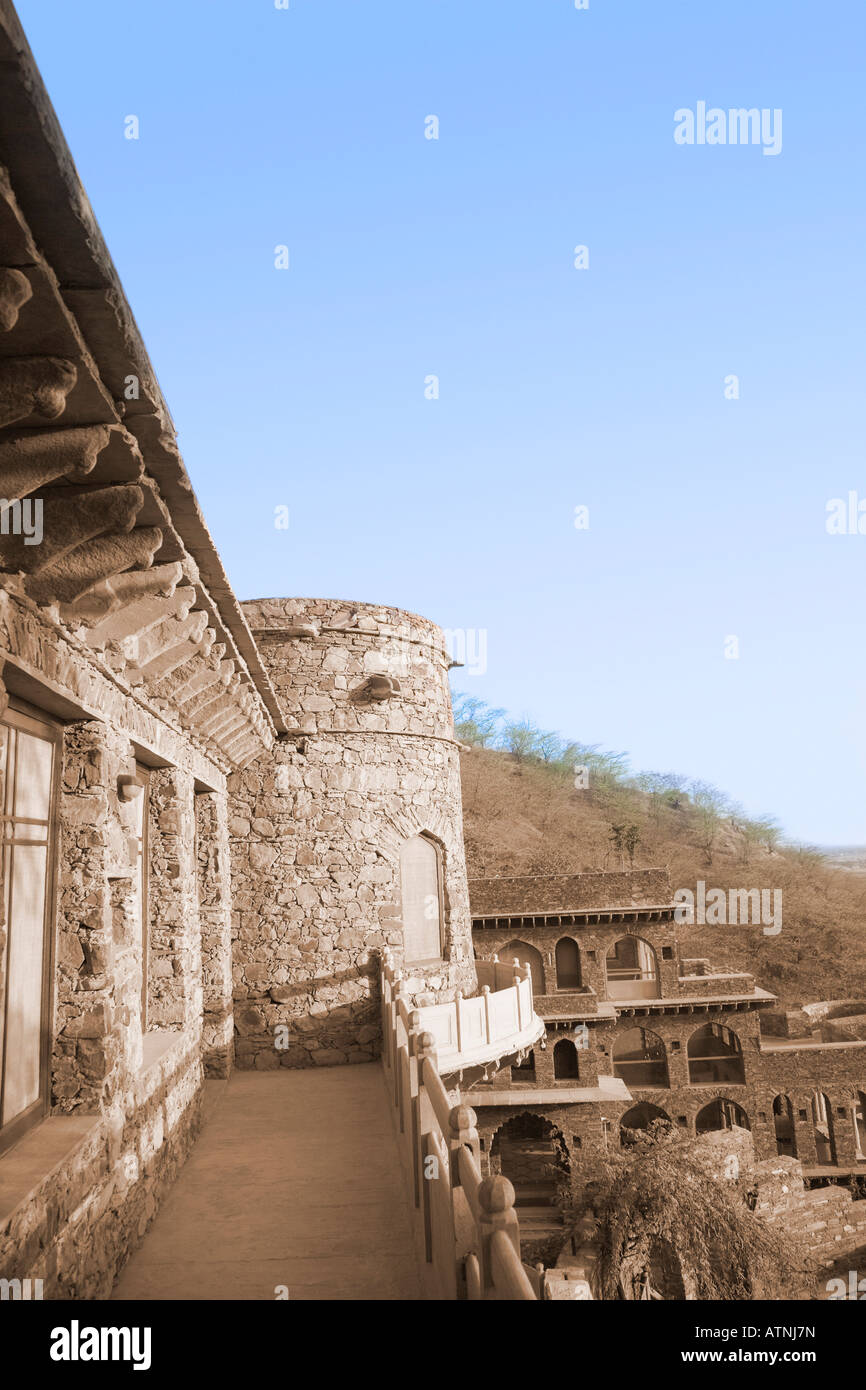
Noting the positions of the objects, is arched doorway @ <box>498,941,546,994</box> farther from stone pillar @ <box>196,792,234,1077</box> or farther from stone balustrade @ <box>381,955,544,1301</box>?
stone balustrade @ <box>381,955,544,1301</box>

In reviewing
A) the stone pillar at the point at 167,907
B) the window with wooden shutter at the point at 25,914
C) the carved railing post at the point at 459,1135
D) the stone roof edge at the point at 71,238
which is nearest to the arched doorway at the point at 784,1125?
the stone pillar at the point at 167,907

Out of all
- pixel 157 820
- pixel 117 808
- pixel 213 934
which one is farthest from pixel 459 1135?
pixel 213 934

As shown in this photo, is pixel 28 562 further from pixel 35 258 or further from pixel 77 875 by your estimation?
pixel 77 875

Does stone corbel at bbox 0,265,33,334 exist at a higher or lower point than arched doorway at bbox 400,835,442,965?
higher

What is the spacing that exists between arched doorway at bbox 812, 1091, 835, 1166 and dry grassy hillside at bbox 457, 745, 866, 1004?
22.9 ft

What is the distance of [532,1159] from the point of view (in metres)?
23.5

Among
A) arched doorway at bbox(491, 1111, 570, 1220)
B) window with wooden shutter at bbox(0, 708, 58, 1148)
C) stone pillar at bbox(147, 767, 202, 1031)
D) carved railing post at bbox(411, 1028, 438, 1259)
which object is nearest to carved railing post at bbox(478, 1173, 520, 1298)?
carved railing post at bbox(411, 1028, 438, 1259)

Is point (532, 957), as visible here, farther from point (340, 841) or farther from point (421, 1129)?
point (421, 1129)

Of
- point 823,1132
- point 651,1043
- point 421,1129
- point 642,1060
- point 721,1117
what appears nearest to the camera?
point 421,1129

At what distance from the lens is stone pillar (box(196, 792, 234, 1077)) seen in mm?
9922

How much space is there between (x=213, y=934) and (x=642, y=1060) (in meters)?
24.8

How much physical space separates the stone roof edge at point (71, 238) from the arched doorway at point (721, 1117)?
28.8m
